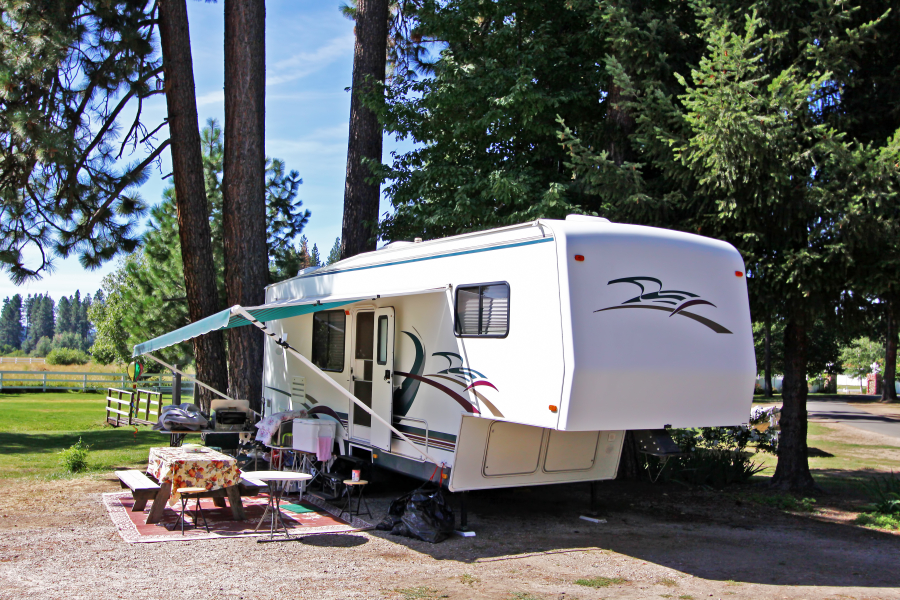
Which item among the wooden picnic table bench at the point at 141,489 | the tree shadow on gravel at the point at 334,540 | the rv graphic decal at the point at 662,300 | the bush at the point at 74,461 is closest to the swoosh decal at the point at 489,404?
the rv graphic decal at the point at 662,300

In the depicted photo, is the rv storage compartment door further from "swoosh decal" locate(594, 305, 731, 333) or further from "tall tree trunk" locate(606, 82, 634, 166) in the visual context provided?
"tall tree trunk" locate(606, 82, 634, 166)

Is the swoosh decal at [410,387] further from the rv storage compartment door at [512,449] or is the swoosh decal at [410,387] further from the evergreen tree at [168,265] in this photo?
the evergreen tree at [168,265]

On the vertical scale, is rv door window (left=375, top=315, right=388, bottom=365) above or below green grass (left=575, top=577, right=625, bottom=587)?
above

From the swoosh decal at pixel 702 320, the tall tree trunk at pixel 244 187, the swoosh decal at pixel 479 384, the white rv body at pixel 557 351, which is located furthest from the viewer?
the tall tree trunk at pixel 244 187

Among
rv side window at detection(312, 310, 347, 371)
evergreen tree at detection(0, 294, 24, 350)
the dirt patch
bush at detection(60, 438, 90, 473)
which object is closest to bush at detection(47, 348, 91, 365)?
bush at detection(60, 438, 90, 473)

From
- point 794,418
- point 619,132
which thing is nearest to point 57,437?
point 619,132

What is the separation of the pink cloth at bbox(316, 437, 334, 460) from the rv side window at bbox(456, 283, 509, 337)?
2577 mm

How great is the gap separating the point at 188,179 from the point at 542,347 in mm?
9758

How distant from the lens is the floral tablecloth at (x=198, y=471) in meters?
7.21

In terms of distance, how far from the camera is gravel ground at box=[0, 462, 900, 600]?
18.9 ft

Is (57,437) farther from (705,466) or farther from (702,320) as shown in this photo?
(702,320)

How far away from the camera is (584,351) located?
6.29 metres

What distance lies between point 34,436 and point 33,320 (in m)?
173

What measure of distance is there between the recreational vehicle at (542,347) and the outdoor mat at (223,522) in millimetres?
865
